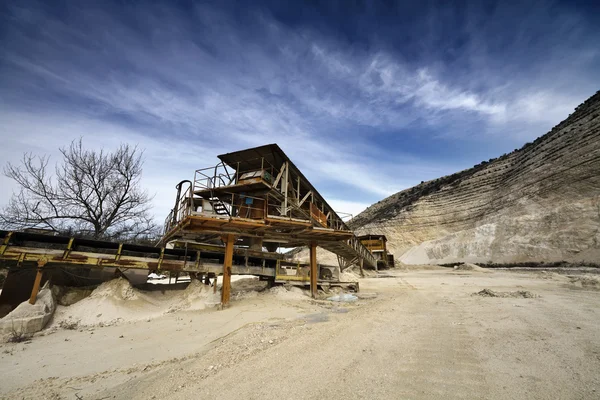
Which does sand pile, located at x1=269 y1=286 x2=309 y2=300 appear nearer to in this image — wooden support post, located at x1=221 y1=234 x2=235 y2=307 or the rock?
wooden support post, located at x1=221 y1=234 x2=235 y2=307

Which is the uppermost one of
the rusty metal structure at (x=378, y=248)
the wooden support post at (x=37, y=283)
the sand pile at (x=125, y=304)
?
the rusty metal structure at (x=378, y=248)

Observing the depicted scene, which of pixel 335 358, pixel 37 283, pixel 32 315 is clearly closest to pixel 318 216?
pixel 335 358

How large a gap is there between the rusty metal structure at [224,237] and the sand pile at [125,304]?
82 centimetres

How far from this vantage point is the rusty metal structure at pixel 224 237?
9.75 metres

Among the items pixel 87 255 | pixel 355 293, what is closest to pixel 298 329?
pixel 87 255

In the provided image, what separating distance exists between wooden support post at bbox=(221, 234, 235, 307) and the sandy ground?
2.70m

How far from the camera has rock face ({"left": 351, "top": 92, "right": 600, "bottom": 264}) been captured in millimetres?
25984

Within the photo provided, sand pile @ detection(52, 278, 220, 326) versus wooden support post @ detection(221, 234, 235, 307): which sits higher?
wooden support post @ detection(221, 234, 235, 307)

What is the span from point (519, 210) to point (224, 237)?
3777 centimetres

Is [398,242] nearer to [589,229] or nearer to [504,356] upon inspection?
[589,229]

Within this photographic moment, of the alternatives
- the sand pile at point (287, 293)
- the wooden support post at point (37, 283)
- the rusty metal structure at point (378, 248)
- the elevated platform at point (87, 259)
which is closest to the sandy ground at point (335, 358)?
the wooden support post at point (37, 283)

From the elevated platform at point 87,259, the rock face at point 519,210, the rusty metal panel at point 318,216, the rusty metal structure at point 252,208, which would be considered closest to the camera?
the elevated platform at point 87,259

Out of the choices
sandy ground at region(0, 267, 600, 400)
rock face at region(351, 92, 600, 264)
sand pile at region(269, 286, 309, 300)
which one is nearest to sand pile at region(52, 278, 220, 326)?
sandy ground at region(0, 267, 600, 400)

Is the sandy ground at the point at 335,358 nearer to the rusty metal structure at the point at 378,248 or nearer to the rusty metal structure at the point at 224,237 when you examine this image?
the rusty metal structure at the point at 224,237
